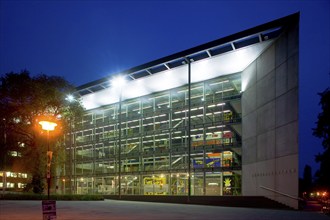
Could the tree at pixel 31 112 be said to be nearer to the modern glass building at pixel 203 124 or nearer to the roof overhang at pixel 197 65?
the modern glass building at pixel 203 124

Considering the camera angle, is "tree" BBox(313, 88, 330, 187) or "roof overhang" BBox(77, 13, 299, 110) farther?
"roof overhang" BBox(77, 13, 299, 110)

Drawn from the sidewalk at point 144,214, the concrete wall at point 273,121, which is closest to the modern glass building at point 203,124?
the concrete wall at point 273,121

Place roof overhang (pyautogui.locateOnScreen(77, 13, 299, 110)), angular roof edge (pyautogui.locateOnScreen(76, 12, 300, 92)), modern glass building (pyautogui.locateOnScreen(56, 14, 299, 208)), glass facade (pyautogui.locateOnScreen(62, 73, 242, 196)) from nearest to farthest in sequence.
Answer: angular roof edge (pyautogui.locateOnScreen(76, 12, 300, 92)) → modern glass building (pyautogui.locateOnScreen(56, 14, 299, 208)) → roof overhang (pyautogui.locateOnScreen(77, 13, 299, 110)) → glass facade (pyautogui.locateOnScreen(62, 73, 242, 196))

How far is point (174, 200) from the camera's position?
3656cm

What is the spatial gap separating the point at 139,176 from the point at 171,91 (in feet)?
39.0

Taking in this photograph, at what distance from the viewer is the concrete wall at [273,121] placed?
2969 centimetres

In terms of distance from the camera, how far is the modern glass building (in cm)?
3177

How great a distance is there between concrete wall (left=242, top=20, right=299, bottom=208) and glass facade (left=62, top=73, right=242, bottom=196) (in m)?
3.05

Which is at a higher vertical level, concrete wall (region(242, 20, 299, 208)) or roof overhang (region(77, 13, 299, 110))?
roof overhang (region(77, 13, 299, 110))

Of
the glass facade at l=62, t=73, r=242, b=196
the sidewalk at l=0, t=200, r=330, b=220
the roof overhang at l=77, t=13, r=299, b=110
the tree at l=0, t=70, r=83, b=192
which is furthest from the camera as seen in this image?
the glass facade at l=62, t=73, r=242, b=196

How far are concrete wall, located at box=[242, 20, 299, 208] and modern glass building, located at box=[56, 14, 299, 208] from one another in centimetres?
8

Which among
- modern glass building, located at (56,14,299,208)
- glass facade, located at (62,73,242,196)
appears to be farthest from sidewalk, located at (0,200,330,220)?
glass facade, located at (62,73,242,196)

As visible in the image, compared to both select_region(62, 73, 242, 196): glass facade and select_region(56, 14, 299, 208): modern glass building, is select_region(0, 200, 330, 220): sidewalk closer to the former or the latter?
select_region(56, 14, 299, 208): modern glass building

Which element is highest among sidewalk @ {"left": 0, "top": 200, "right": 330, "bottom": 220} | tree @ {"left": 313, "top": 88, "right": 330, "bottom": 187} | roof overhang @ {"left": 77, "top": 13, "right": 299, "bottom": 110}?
roof overhang @ {"left": 77, "top": 13, "right": 299, "bottom": 110}
